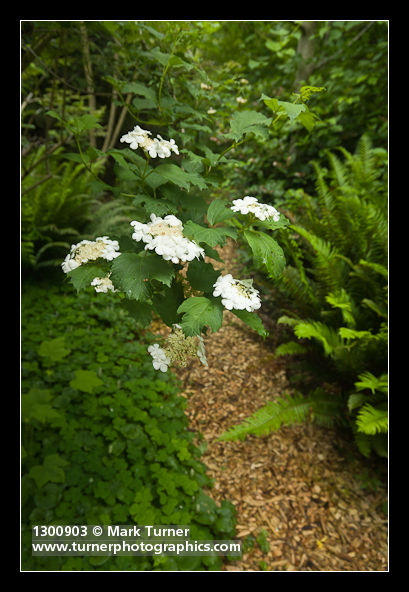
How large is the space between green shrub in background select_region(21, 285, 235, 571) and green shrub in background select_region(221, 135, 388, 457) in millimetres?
359

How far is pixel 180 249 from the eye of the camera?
1.76 ft

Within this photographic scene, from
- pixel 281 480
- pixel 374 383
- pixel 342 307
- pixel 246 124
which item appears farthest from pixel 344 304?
pixel 246 124

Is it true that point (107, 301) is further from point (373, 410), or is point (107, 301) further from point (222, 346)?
point (373, 410)

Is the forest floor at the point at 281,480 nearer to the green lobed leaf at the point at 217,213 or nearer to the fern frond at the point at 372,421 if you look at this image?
the fern frond at the point at 372,421

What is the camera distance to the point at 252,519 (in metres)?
1.70

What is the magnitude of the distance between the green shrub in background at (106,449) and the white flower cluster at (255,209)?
3.60 ft

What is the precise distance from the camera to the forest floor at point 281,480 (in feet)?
5.23

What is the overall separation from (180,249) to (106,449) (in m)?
1.52

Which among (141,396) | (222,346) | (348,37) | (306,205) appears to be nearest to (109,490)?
(141,396)

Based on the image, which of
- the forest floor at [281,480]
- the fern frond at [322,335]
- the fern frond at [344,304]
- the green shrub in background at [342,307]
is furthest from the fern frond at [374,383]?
the forest floor at [281,480]

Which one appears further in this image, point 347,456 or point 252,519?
point 347,456

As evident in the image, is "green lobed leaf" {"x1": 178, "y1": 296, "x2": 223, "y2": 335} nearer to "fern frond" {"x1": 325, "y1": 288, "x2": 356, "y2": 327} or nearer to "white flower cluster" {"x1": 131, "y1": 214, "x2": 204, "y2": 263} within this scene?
"white flower cluster" {"x1": 131, "y1": 214, "x2": 204, "y2": 263}

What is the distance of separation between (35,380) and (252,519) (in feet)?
4.63

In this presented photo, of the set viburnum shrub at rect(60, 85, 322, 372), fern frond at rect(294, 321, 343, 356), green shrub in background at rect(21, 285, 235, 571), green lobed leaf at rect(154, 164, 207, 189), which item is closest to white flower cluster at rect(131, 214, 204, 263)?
viburnum shrub at rect(60, 85, 322, 372)
